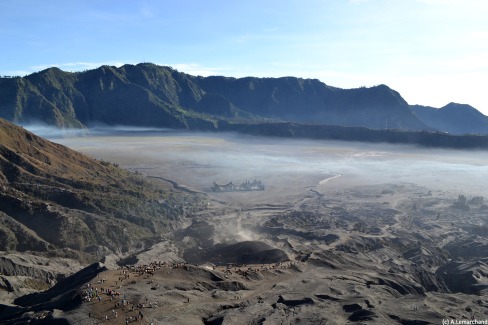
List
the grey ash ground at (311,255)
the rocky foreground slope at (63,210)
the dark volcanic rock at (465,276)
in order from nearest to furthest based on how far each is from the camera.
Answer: the grey ash ground at (311,255) < the dark volcanic rock at (465,276) < the rocky foreground slope at (63,210)

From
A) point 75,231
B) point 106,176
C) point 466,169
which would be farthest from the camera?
point 466,169

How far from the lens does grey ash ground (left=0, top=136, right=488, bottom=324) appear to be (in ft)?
142

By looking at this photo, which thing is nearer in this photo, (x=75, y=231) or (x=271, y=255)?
(x=271, y=255)

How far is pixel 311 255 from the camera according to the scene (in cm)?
6300

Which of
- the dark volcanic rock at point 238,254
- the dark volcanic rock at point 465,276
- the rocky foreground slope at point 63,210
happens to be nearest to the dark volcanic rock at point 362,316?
the dark volcanic rock at point 238,254

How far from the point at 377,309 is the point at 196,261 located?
30035mm

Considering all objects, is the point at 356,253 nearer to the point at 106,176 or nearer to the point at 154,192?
the point at 154,192

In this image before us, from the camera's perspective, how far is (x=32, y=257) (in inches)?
2388

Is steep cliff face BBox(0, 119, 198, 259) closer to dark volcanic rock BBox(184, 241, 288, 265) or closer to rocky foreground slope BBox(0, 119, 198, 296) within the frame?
rocky foreground slope BBox(0, 119, 198, 296)

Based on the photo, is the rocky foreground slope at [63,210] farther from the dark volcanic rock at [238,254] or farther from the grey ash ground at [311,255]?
the dark volcanic rock at [238,254]

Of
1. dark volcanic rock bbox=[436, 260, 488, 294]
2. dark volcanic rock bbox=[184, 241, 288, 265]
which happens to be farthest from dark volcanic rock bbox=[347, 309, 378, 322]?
dark volcanic rock bbox=[436, 260, 488, 294]

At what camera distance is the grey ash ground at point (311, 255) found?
142 ft

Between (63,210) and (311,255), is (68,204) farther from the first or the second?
(311,255)

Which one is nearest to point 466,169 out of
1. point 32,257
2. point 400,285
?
point 400,285
